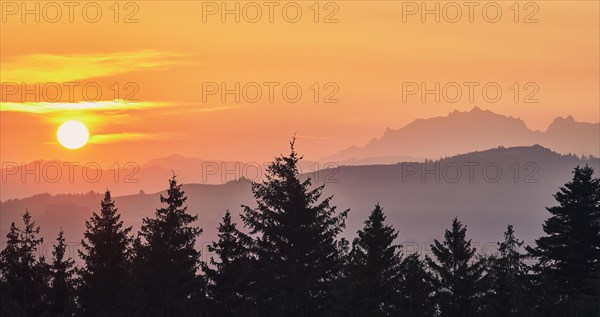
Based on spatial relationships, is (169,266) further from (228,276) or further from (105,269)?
(105,269)

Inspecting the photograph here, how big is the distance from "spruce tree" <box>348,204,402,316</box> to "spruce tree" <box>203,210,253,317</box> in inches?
273

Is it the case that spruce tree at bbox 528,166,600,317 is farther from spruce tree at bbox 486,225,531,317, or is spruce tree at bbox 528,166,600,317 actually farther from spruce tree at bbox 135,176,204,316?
spruce tree at bbox 135,176,204,316

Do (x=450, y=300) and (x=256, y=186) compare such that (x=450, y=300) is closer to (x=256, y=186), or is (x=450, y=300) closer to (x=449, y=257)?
(x=449, y=257)

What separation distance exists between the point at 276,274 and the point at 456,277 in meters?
16.7

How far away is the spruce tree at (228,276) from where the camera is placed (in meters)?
56.2

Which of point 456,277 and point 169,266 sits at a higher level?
point 169,266

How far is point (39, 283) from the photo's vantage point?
60.8 m

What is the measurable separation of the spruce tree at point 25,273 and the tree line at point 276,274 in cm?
7

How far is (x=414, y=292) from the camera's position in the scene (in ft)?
185

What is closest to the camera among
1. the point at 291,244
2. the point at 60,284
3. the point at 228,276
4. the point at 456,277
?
the point at 291,244

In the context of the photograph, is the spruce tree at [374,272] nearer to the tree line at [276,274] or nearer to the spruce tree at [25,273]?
the tree line at [276,274]

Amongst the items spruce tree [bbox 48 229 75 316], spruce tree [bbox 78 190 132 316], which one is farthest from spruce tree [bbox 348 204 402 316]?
spruce tree [bbox 48 229 75 316]

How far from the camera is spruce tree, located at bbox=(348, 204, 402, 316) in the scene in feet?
151

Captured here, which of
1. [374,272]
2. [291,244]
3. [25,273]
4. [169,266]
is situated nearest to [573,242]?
[374,272]
